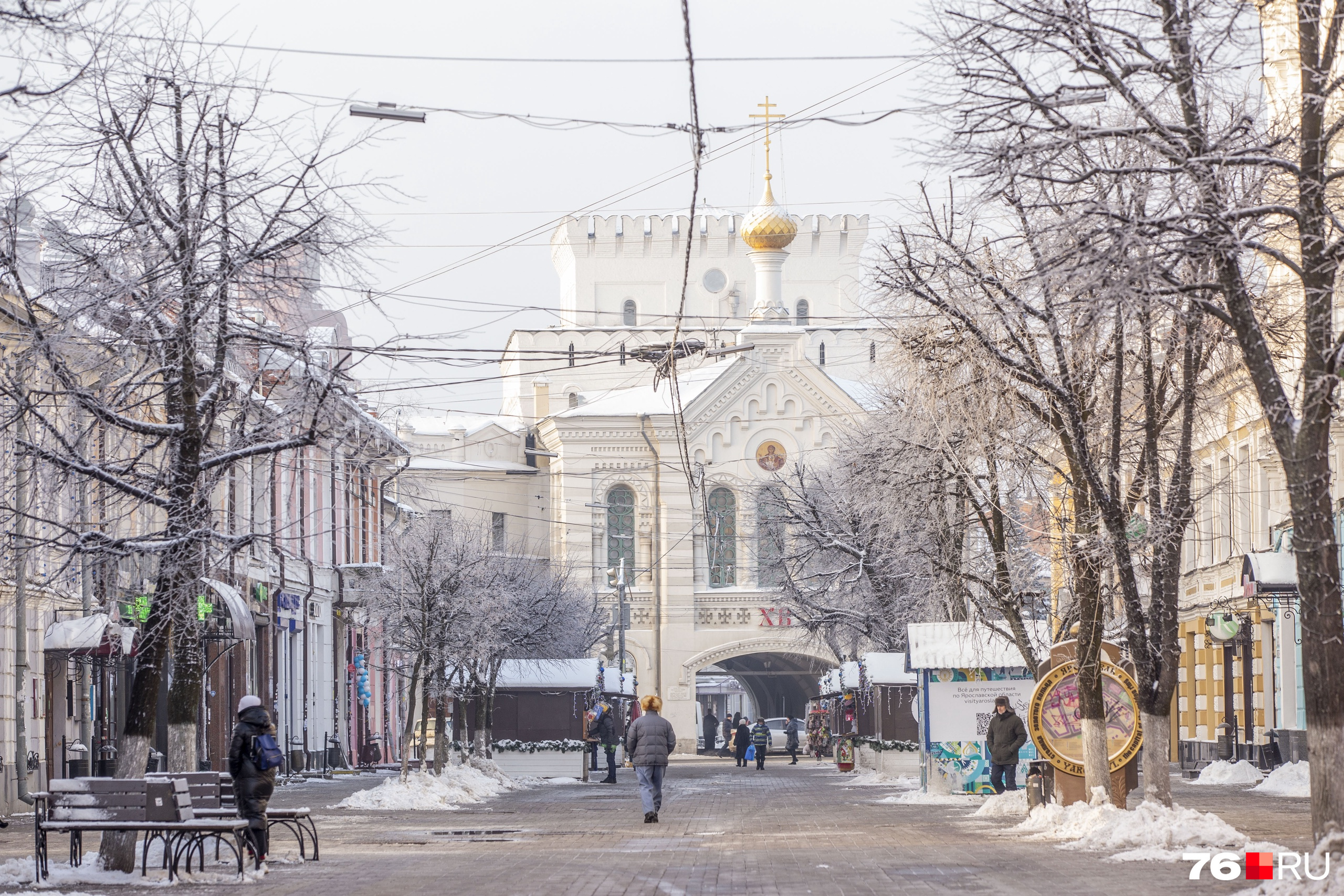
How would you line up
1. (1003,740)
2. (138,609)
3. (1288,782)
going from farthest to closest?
(1288,782) < (138,609) < (1003,740)

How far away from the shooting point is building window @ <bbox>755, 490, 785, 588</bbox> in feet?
138

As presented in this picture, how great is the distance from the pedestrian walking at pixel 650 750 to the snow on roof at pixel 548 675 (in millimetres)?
15964

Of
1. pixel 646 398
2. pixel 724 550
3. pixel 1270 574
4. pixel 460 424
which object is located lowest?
pixel 1270 574

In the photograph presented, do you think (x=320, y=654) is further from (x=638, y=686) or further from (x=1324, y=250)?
(x=1324, y=250)

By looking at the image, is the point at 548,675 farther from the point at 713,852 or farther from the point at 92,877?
the point at 92,877

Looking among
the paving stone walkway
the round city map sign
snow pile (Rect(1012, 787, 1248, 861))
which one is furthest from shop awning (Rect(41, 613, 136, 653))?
snow pile (Rect(1012, 787, 1248, 861))

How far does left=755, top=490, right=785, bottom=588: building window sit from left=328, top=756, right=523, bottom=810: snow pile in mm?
8269

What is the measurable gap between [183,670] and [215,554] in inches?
55.2

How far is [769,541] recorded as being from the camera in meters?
56.0

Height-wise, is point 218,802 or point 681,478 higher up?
point 681,478

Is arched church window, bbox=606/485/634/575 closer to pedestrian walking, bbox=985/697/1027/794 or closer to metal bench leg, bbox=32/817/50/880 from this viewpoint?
pedestrian walking, bbox=985/697/1027/794

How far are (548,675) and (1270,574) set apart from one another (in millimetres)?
16458

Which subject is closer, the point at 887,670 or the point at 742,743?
the point at 887,670

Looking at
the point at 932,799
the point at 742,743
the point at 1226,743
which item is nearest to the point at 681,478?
the point at 742,743
